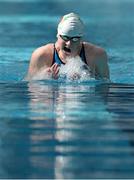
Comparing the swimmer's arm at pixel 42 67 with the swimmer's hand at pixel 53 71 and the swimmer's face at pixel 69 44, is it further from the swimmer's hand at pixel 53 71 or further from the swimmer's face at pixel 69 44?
the swimmer's face at pixel 69 44

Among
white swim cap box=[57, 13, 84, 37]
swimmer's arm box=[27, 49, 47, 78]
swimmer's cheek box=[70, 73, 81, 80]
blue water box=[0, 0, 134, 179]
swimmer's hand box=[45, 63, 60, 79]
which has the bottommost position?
blue water box=[0, 0, 134, 179]

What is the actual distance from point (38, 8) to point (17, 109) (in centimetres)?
1604

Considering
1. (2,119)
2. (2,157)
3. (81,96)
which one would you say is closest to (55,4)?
(81,96)

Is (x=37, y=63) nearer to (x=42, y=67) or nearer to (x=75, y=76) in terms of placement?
(x=42, y=67)

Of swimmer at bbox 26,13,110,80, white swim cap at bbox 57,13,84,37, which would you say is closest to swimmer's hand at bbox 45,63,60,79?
swimmer at bbox 26,13,110,80

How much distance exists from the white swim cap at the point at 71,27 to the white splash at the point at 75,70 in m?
0.32

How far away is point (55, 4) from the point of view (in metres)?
24.9

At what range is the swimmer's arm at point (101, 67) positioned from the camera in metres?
10.4

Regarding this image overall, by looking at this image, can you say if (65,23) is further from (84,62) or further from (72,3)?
(72,3)

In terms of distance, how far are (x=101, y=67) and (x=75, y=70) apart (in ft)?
1.19

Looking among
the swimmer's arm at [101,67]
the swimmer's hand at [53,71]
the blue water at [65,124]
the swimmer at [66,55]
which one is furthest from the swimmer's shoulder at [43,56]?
the swimmer's arm at [101,67]

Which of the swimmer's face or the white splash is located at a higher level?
the swimmer's face

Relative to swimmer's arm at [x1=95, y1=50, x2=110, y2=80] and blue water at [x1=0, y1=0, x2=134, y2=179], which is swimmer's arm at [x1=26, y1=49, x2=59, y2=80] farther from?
swimmer's arm at [x1=95, y1=50, x2=110, y2=80]

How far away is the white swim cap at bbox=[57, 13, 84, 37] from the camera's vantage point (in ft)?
33.2
